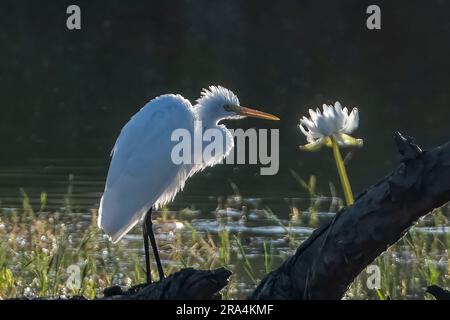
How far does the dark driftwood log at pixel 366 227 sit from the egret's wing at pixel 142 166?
5.22 ft

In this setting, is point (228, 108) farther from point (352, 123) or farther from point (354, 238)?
point (354, 238)

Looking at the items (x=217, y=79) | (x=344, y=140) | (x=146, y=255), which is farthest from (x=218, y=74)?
(x=344, y=140)

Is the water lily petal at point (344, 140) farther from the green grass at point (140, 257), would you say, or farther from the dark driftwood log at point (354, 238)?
the green grass at point (140, 257)

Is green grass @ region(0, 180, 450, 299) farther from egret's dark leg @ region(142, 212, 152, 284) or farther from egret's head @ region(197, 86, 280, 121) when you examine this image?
egret's head @ region(197, 86, 280, 121)

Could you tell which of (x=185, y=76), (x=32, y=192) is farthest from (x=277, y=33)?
(x=32, y=192)

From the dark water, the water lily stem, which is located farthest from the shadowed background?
the water lily stem

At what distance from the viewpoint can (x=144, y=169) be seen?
613 cm

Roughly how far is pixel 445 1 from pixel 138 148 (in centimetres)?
1804

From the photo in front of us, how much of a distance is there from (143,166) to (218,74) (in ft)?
38.6

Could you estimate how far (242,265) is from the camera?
7359mm

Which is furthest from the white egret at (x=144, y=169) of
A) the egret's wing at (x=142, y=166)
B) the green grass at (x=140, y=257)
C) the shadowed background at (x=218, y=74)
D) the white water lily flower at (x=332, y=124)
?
the shadowed background at (x=218, y=74)

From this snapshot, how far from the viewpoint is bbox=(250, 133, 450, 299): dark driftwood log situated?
4086 millimetres

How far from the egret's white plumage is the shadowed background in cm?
293

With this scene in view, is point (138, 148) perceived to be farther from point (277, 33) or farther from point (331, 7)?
point (331, 7)
